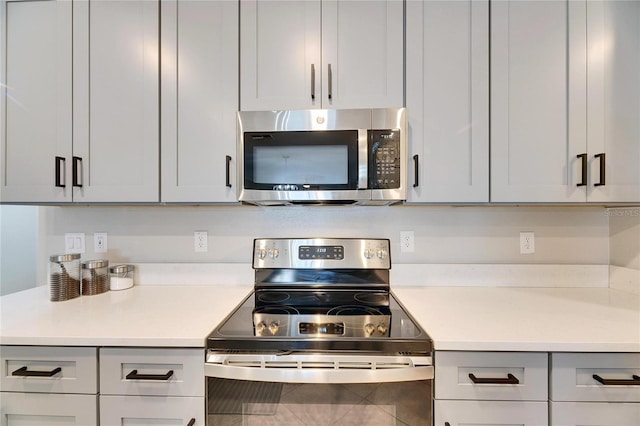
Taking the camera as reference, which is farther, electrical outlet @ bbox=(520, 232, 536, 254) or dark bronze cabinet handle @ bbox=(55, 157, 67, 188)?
electrical outlet @ bbox=(520, 232, 536, 254)

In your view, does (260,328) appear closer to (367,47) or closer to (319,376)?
(319,376)

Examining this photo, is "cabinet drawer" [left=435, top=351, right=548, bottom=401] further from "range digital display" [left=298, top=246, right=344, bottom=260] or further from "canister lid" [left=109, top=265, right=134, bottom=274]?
"canister lid" [left=109, top=265, right=134, bottom=274]

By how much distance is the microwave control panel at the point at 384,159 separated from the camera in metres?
1.25

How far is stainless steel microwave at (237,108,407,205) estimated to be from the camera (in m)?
1.25

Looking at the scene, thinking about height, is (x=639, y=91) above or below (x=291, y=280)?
above

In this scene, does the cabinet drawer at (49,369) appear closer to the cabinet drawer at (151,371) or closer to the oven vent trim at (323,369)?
the cabinet drawer at (151,371)

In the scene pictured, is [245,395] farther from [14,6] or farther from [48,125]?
[14,6]

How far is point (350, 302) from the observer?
1.37 meters

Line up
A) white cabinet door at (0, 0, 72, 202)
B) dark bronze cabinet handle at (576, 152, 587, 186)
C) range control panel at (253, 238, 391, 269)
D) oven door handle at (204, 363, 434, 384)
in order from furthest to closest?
range control panel at (253, 238, 391, 269), white cabinet door at (0, 0, 72, 202), dark bronze cabinet handle at (576, 152, 587, 186), oven door handle at (204, 363, 434, 384)

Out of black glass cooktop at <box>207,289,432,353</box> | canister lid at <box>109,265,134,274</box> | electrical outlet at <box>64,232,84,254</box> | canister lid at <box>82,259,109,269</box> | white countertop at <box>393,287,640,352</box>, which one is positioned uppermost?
electrical outlet at <box>64,232,84,254</box>

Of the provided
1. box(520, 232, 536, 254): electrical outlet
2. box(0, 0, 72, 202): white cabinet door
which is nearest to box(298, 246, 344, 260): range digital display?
box(520, 232, 536, 254): electrical outlet

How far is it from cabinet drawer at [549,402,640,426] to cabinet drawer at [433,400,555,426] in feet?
0.16

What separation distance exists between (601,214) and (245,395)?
1.99 m

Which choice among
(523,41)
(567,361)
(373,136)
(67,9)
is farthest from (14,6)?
(567,361)
